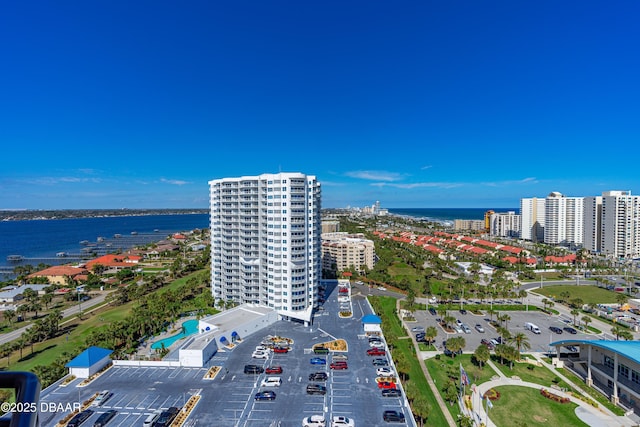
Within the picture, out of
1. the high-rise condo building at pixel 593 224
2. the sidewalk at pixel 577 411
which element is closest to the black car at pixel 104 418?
the sidewalk at pixel 577 411

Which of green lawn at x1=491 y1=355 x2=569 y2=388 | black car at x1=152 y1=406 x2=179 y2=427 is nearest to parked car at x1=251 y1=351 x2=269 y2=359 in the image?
black car at x1=152 y1=406 x2=179 y2=427

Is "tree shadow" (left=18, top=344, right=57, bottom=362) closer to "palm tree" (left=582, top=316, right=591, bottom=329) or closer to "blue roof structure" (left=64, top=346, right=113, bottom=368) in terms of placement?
"blue roof structure" (left=64, top=346, right=113, bottom=368)

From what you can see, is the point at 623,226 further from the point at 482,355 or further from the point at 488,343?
the point at 482,355

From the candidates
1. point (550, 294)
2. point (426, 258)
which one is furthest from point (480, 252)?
point (550, 294)

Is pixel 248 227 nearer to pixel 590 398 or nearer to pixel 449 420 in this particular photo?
pixel 449 420

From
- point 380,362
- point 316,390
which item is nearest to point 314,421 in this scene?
point 316,390

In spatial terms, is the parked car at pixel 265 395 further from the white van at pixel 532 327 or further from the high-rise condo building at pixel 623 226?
the high-rise condo building at pixel 623 226
